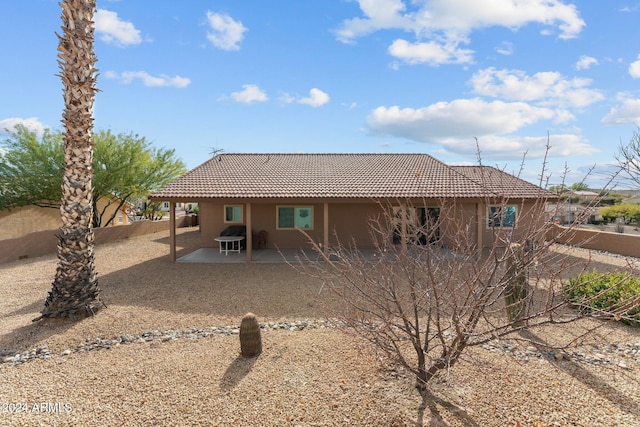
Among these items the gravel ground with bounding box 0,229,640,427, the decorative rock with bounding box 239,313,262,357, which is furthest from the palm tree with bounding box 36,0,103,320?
the decorative rock with bounding box 239,313,262,357

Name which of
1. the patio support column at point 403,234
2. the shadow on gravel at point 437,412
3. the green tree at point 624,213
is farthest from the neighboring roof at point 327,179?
the green tree at point 624,213

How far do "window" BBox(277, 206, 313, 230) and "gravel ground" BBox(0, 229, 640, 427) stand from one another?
8.09 m

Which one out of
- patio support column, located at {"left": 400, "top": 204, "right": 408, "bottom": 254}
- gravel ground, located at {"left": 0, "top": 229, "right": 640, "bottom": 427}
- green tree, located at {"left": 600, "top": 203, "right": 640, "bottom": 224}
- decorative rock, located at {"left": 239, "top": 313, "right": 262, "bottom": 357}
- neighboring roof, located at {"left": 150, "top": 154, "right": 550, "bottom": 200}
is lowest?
gravel ground, located at {"left": 0, "top": 229, "right": 640, "bottom": 427}

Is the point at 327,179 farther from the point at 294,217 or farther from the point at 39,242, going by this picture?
the point at 39,242

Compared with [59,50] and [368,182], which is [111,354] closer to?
[59,50]

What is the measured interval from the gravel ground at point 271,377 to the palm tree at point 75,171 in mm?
539

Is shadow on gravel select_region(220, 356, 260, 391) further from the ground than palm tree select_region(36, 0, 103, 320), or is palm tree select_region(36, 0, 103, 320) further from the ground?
palm tree select_region(36, 0, 103, 320)

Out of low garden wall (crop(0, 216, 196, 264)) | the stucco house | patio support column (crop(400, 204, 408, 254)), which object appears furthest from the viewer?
low garden wall (crop(0, 216, 196, 264))

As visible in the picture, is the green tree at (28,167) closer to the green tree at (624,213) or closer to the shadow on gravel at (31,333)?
the shadow on gravel at (31,333)

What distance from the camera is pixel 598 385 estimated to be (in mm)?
4348

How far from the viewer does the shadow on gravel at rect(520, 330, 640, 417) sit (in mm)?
3857

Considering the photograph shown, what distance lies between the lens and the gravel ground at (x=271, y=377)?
3.77m

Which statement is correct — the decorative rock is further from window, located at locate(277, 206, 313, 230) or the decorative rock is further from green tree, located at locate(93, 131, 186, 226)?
green tree, located at locate(93, 131, 186, 226)

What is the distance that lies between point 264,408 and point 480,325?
176 inches
